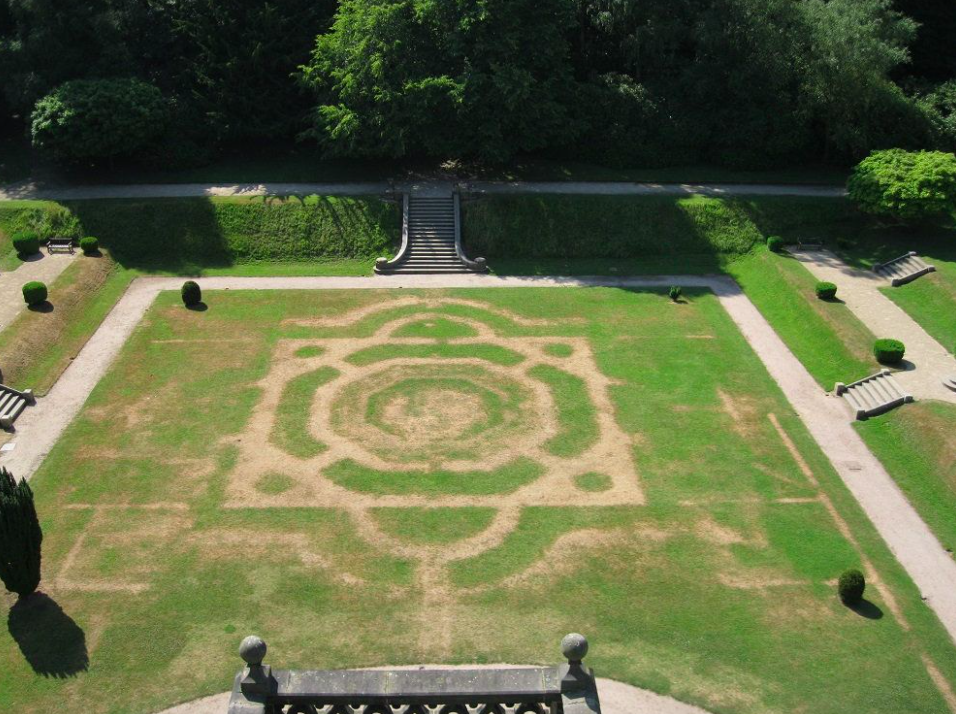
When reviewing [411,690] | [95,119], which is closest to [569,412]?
[411,690]

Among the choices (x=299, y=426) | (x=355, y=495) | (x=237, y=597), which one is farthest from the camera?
(x=299, y=426)

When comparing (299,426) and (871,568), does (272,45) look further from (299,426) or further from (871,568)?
(871,568)

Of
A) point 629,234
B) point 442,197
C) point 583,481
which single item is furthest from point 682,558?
point 442,197

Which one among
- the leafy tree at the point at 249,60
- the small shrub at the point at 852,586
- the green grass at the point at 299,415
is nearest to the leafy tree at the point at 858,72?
the leafy tree at the point at 249,60

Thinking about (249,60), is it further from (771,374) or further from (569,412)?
(771,374)

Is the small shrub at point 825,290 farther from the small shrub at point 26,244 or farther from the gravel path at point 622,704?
the small shrub at point 26,244

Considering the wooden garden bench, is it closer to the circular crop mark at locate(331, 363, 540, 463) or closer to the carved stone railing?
the circular crop mark at locate(331, 363, 540, 463)

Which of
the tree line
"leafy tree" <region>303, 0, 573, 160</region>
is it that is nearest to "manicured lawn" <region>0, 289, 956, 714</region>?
"leafy tree" <region>303, 0, 573, 160</region>
